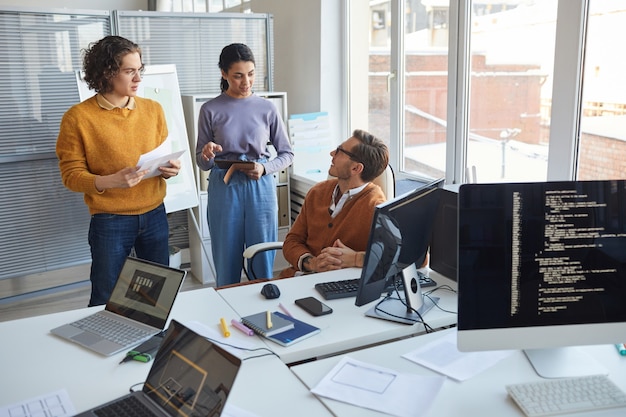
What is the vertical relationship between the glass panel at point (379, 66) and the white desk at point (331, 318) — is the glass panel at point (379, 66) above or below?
above

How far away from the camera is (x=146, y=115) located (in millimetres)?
2791

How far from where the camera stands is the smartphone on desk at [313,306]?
1907mm

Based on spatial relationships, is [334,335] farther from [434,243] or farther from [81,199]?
[81,199]

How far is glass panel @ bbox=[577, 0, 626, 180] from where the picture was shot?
2455 mm

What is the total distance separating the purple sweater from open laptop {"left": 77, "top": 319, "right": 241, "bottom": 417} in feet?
5.94

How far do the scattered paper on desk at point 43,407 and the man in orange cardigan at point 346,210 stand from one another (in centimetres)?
115

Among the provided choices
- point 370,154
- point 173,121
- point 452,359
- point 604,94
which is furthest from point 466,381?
point 173,121

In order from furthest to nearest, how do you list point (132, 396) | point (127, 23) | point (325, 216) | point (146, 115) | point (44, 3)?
point (44, 3) → point (127, 23) → point (146, 115) → point (325, 216) → point (132, 396)

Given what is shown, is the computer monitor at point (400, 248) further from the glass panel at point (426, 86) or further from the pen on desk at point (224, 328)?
the glass panel at point (426, 86)

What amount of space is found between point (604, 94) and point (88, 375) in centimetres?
228

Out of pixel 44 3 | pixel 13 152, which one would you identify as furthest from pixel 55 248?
pixel 44 3

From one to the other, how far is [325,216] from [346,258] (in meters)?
0.25

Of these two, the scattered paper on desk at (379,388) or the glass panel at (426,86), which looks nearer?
the scattered paper on desk at (379,388)

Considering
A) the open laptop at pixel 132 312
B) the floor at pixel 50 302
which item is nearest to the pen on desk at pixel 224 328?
the open laptop at pixel 132 312
